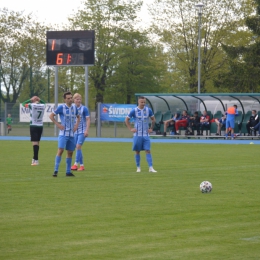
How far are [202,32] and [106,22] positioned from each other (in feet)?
34.5

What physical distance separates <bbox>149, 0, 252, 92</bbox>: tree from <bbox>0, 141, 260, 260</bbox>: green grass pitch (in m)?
44.4

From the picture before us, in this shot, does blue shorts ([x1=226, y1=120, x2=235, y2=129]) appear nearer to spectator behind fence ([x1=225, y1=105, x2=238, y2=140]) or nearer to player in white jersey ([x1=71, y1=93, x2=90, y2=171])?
spectator behind fence ([x1=225, y1=105, x2=238, y2=140])

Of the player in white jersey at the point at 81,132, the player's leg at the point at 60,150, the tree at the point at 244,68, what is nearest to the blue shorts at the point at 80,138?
the player in white jersey at the point at 81,132

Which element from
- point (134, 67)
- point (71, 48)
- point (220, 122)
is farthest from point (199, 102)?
point (134, 67)

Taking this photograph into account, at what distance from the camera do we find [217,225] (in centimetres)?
870

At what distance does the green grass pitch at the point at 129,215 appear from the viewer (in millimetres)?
7230

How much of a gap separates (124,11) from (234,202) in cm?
5653

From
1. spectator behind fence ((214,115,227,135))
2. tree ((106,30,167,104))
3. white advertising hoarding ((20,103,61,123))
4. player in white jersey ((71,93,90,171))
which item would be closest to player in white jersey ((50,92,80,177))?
player in white jersey ((71,93,90,171))

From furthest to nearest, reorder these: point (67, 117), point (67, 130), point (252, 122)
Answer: point (252, 122) < point (67, 117) < point (67, 130)

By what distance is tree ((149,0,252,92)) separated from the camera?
59844 millimetres

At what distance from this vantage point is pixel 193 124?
37.4m

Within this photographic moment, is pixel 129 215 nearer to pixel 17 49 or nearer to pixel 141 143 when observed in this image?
pixel 141 143

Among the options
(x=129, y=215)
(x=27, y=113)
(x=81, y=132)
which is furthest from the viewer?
(x=27, y=113)

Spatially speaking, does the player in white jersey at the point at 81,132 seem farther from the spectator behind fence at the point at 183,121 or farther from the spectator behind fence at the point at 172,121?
the spectator behind fence at the point at 172,121
